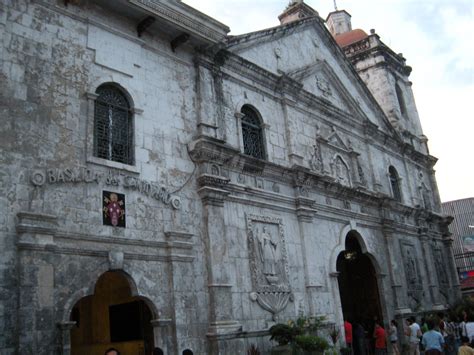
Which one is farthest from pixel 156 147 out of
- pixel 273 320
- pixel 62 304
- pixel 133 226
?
pixel 273 320

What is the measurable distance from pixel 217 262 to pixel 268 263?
5.90 ft

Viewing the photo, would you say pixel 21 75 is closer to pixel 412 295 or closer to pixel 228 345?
pixel 228 345

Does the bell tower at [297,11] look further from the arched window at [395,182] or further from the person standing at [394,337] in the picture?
the person standing at [394,337]

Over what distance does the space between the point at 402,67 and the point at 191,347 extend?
19.1 metres

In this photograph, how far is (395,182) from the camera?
792 inches

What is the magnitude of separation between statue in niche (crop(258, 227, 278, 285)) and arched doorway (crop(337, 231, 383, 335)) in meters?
4.60

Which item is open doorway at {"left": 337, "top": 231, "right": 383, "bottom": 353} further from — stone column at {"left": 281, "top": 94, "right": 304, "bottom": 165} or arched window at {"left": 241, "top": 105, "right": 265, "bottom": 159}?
arched window at {"left": 241, "top": 105, "right": 265, "bottom": 159}

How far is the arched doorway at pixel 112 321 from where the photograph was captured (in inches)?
415

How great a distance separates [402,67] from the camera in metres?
24.2

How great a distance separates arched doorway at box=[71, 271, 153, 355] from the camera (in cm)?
1053

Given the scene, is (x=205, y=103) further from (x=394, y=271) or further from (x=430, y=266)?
(x=430, y=266)

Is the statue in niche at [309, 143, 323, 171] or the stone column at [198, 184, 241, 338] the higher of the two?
the statue in niche at [309, 143, 323, 171]

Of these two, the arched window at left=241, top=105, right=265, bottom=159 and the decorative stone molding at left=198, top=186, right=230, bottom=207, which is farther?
the arched window at left=241, top=105, right=265, bottom=159

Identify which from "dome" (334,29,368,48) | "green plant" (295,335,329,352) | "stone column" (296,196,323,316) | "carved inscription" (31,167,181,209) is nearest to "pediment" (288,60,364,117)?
"stone column" (296,196,323,316)
